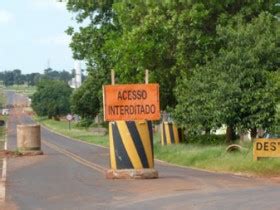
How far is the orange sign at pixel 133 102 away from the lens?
17750 mm

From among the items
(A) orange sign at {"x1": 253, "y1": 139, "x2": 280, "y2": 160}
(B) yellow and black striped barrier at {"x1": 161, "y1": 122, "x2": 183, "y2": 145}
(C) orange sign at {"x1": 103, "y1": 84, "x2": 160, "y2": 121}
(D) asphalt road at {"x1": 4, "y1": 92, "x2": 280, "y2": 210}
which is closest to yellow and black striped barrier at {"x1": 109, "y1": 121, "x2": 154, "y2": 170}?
(C) orange sign at {"x1": 103, "y1": 84, "x2": 160, "y2": 121}

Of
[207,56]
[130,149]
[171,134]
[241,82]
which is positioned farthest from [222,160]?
[171,134]

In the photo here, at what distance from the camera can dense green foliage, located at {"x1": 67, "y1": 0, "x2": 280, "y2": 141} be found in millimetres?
27453

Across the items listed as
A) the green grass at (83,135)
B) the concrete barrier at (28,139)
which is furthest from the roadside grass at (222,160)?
the green grass at (83,135)

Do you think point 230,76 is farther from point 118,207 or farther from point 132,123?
point 118,207

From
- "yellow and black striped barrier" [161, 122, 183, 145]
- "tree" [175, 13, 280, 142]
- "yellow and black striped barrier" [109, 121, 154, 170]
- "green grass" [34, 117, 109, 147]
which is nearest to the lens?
"yellow and black striped barrier" [109, 121, 154, 170]

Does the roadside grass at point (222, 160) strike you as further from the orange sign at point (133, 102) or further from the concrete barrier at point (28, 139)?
the concrete barrier at point (28, 139)

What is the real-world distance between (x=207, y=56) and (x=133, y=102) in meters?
13.7

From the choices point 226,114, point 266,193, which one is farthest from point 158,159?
point 266,193

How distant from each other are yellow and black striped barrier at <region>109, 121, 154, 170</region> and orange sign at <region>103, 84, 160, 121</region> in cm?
30

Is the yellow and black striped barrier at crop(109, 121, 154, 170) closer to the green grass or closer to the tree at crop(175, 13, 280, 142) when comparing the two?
the tree at crop(175, 13, 280, 142)

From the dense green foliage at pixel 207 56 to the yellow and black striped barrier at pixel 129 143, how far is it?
33.1 feet

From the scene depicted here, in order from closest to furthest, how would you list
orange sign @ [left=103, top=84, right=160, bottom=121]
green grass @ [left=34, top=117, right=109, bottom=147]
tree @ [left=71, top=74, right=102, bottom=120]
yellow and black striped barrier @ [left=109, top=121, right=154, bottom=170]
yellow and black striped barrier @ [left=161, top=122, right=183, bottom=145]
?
yellow and black striped barrier @ [left=109, top=121, right=154, bottom=170] → orange sign @ [left=103, top=84, right=160, bottom=121] → yellow and black striped barrier @ [left=161, top=122, right=183, bottom=145] → green grass @ [left=34, top=117, right=109, bottom=147] → tree @ [left=71, top=74, right=102, bottom=120]

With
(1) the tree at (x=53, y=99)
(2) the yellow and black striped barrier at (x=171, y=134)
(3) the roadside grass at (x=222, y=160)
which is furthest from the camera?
(1) the tree at (x=53, y=99)
